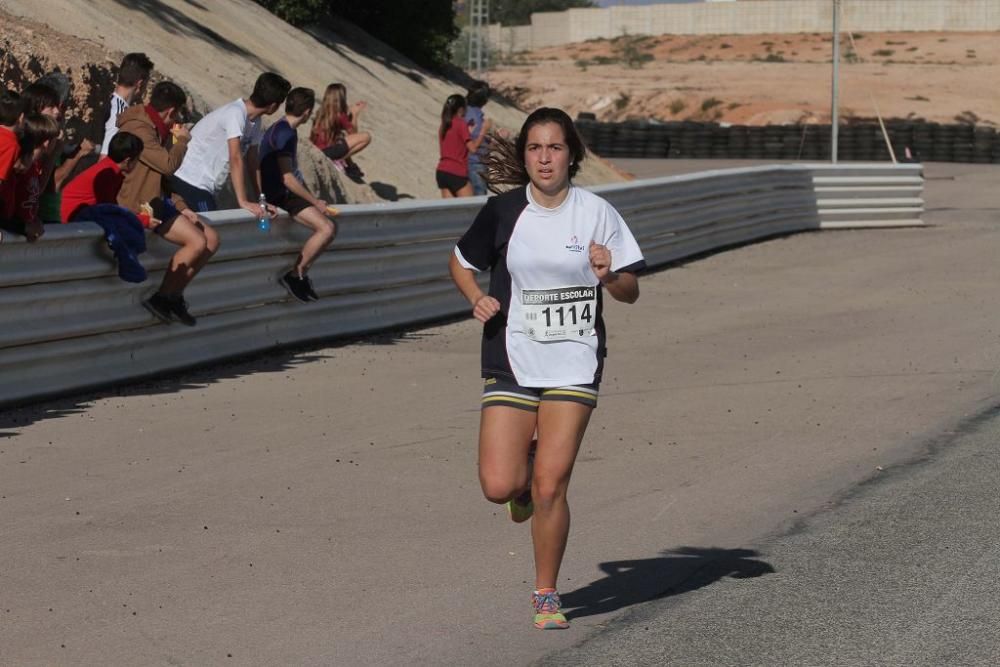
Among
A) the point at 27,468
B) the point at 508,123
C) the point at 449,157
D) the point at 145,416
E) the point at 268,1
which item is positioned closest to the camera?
the point at 27,468

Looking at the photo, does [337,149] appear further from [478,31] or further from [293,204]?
[478,31]

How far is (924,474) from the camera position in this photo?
850 cm

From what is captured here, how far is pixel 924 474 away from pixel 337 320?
5785 millimetres

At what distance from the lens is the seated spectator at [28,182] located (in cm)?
977

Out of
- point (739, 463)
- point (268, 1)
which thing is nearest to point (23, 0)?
point (268, 1)

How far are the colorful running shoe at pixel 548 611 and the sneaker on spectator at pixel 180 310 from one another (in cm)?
583

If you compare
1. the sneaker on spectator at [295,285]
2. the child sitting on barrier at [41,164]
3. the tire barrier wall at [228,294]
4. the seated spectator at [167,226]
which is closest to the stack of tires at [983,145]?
the tire barrier wall at [228,294]

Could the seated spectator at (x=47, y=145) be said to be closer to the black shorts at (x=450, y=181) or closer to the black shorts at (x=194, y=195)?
the black shorts at (x=194, y=195)

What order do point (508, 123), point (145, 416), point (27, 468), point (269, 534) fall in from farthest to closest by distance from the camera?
point (508, 123) < point (145, 416) < point (27, 468) < point (269, 534)

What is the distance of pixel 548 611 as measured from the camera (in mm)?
5789

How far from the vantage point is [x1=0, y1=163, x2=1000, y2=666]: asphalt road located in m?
5.84

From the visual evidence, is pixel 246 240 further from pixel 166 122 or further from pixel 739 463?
pixel 739 463

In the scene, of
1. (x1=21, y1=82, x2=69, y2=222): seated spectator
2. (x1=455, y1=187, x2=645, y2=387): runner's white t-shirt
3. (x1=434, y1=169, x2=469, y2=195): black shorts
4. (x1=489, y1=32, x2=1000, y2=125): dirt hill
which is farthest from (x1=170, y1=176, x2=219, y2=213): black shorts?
(x1=489, y1=32, x2=1000, y2=125): dirt hill

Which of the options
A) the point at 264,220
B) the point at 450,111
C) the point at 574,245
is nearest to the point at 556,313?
the point at 574,245
